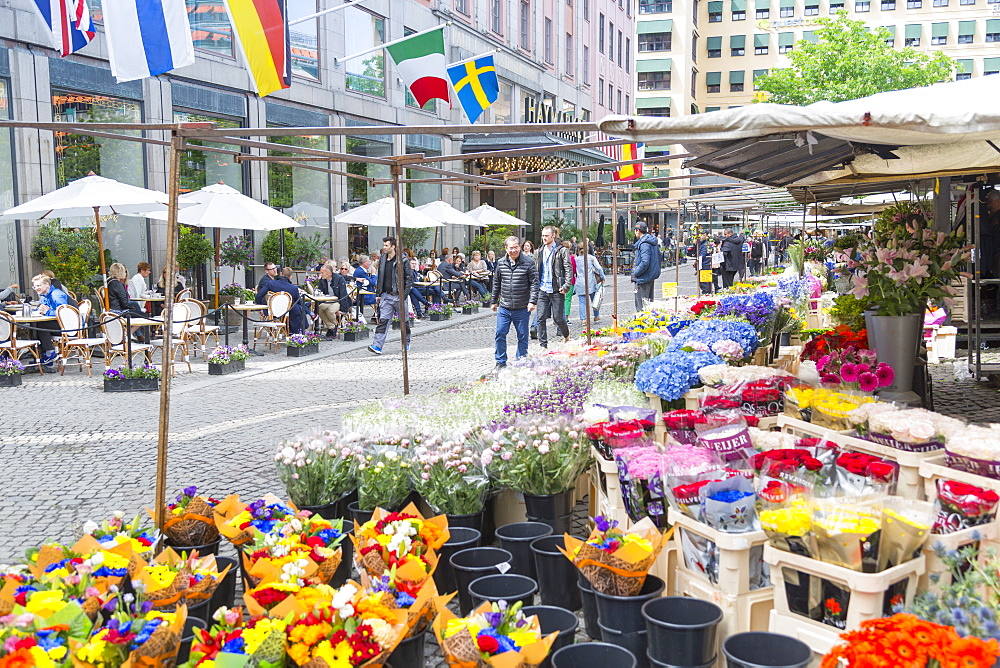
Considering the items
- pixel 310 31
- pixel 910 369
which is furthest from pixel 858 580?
pixel 310 31

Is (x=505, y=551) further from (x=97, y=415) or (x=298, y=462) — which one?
(x=97, y=415)

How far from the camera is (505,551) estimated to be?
4312 mm

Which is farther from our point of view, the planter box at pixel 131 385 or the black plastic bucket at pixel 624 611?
the planter box at pixel 131 385

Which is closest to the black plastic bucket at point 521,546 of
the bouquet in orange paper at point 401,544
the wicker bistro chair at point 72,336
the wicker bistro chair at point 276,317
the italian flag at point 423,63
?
the bouquet in orange paper at point 401,544

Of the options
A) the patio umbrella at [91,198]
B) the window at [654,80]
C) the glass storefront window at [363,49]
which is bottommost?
the patio umbrella at [91,198]

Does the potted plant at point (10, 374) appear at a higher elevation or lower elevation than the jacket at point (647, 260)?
lower

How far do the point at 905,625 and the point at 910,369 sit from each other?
449 centimetres

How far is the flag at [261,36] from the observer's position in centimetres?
644

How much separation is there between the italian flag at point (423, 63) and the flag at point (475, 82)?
1195 millimetres

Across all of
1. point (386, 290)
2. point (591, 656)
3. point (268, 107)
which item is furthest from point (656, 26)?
point (591, 656)

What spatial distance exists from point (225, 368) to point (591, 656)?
10093 millimetres

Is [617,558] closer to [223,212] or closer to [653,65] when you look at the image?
[223,212]

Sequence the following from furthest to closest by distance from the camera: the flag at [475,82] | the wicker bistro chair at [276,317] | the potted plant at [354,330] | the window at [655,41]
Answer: the window at [655,41] < the potted plant at [354,330] < the wicker bistro chair at [276,317] < the flag at [475,82]

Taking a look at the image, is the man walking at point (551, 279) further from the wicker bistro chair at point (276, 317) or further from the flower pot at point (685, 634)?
the flower pot at point (685, 634)
